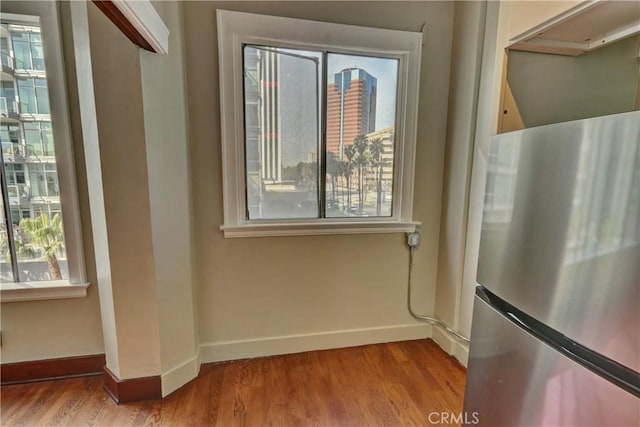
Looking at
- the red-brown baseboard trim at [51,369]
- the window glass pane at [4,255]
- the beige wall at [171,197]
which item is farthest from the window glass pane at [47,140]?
the red-brown baseboard trim at [51,369]

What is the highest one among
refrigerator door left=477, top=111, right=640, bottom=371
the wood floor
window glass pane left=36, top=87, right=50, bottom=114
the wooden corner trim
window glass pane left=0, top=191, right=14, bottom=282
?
the wooden corner trim

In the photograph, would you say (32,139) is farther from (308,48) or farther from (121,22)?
(308,48)

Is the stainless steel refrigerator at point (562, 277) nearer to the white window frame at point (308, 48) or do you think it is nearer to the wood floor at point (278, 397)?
the wood floor at point (278, 397)

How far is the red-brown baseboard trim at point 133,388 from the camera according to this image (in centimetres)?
167

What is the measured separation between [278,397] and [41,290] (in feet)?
4.81

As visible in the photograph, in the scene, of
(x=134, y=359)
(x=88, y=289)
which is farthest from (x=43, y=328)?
(x=134, y=359)

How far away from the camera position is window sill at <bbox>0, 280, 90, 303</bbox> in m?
1.72

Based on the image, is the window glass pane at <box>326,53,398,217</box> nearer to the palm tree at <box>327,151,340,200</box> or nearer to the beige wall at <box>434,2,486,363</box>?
the palm tree at <box>327,151,340,200</box>

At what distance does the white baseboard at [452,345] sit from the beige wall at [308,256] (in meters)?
0.12

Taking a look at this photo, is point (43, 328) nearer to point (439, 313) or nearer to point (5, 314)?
point (5, 314)

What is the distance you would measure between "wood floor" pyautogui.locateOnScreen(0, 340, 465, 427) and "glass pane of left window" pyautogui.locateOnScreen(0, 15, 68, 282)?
0.69 meters

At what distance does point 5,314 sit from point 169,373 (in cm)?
100

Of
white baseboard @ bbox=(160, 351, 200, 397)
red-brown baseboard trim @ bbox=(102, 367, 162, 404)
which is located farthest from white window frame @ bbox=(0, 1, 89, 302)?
white baseboard @ bbox=(160, 351, 200, 397)

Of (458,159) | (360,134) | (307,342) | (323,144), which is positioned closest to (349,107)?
(360,134)
